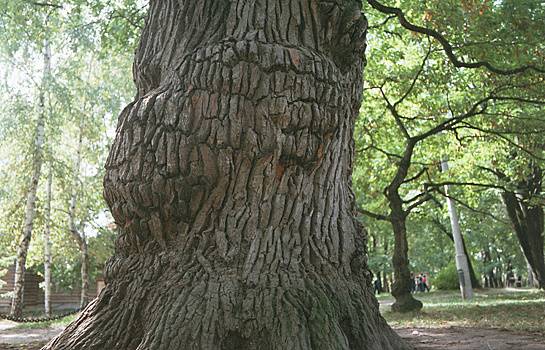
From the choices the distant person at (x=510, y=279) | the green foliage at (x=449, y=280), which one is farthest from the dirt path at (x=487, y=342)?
the distant person at (x=510, y=279)

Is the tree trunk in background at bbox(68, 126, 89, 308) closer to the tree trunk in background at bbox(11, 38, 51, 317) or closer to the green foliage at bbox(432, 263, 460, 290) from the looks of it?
the tree trunk in background at bbox(11, 38, 51, 317)

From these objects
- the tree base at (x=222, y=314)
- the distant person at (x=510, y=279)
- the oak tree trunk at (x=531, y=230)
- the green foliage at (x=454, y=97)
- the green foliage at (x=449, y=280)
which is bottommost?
the distant person at (x=510, y=279)

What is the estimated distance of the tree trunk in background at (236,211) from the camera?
262cm

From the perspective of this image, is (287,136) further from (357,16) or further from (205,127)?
(357,16)

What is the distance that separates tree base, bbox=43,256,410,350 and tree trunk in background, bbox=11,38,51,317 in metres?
13.0

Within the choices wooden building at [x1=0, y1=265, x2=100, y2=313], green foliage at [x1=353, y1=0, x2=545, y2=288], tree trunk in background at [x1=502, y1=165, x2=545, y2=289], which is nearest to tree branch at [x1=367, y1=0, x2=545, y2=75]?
green foliage at [x1=353, y1=0, x2=545, y2=288]

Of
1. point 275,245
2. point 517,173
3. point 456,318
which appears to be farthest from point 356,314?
point 517,173

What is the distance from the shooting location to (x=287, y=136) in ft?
9.59

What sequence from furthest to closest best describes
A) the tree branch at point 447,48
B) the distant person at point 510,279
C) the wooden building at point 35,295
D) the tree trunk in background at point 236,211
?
the distant person at point 510,279 → the wooden building at point 35,295 → the tree branch at point 447,48 → the tree trunk in background at point 236,211

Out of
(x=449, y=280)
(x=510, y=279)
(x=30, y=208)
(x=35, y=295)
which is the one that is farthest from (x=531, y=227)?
(x=510, y=279)

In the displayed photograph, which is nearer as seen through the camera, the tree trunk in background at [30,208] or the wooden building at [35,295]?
the tree trunk in background at [30,208]

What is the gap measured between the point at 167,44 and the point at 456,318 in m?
7.78

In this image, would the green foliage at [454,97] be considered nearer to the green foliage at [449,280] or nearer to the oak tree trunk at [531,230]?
the oak tree trunk at [531,230]

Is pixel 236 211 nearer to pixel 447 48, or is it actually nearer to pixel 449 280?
pixel 447 48
